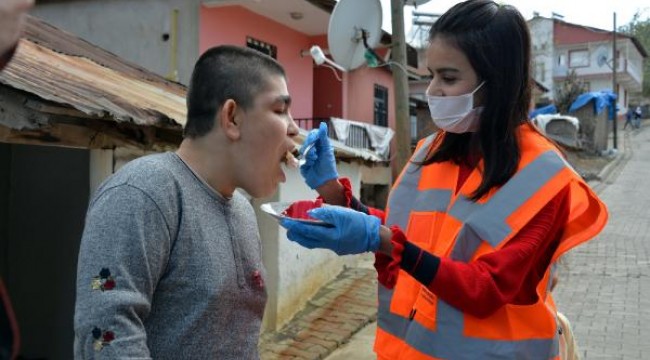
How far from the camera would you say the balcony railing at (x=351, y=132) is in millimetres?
11984

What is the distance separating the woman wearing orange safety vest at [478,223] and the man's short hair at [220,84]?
1.27ft

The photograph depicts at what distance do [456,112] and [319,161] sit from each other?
595mm

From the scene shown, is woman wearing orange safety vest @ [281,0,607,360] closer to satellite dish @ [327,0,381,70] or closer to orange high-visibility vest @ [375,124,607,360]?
orange high-visibility vest @ [375,124,607,360]

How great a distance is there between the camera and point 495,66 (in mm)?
1884

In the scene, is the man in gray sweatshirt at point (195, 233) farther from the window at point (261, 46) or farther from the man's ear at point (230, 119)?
the window at point (261, 46)

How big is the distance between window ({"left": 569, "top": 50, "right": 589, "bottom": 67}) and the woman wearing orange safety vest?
42.2 m

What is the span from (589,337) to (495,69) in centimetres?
475

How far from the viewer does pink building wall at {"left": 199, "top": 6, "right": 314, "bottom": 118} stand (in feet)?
32.4

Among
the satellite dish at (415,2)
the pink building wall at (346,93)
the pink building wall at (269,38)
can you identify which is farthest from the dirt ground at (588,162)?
the satellite dish at (415,2)

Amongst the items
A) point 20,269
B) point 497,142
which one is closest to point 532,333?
point 497,142

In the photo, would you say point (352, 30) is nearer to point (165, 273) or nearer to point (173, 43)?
point (173, 43)

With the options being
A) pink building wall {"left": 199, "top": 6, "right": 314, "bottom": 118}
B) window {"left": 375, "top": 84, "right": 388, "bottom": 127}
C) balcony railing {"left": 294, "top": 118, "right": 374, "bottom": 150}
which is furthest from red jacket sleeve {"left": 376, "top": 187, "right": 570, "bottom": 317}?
window {"left": 375, "top": 84, "right": 388, "bottom": 127}

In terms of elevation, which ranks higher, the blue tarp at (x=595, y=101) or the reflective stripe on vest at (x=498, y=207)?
the blue tarp at (x=595, y=101)

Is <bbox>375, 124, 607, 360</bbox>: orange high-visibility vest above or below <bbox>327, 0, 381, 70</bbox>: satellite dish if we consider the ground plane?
below
